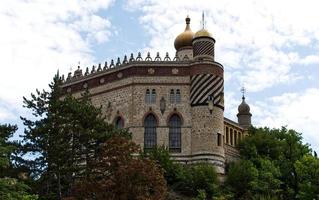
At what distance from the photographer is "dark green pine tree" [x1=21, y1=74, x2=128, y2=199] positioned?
37.8 metres

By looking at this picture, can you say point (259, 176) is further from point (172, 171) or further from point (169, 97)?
point (169, 97)

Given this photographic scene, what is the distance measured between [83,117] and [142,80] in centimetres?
Result: 1497

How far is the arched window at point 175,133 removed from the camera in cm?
5334

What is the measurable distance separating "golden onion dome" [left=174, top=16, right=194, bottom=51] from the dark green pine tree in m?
22.6

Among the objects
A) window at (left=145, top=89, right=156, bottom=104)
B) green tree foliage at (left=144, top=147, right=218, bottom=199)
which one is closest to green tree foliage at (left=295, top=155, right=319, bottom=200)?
green tree foliage at (left=144, top=147, right=218, bottom=199)

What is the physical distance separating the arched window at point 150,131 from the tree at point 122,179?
68.5 ft

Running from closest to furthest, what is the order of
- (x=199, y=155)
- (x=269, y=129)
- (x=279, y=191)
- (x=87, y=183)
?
1. (x=87, y=183)
2. (x=279, y=191)
3. (x=199, y=155)
4. (x=269, y=129)

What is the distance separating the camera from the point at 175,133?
5359 cm

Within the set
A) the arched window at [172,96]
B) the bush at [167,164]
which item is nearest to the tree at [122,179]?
the bush at [167,164]

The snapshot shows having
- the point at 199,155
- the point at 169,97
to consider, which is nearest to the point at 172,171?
the point at 199,155

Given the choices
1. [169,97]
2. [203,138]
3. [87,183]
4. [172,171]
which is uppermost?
[169,97]

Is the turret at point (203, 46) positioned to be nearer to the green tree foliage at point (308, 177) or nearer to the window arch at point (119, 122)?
the window arch at point (119, 122)

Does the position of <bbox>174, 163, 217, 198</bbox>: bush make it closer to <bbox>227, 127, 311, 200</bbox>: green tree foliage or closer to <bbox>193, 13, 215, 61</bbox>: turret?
<bbox>227, 127, 311, 200</bbox>: green tree foliage

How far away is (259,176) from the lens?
1934 inches
